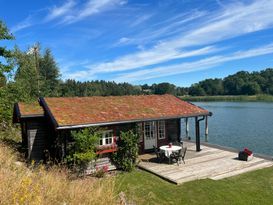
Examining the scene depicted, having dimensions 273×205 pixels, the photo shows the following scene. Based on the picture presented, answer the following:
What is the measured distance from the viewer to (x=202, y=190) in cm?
920

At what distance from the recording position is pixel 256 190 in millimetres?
9383

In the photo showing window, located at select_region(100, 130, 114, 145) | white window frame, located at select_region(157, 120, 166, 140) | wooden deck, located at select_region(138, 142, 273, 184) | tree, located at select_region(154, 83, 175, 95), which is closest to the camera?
wooden deck, located at select_region(138, 142, 273, 184)

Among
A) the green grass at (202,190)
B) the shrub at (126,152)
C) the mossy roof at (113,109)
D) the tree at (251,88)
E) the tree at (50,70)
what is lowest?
the green grass at (202,190)

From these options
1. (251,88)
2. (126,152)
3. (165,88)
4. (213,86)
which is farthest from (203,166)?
(213,86)

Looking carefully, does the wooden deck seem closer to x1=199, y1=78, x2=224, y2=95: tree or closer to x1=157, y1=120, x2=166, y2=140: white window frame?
x1=157, y1=120, x2=166, y2=140: white window frame

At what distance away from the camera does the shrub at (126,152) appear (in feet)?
38.4

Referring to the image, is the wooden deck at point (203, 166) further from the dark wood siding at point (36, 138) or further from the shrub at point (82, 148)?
the dark wood siding at point (36, 138)

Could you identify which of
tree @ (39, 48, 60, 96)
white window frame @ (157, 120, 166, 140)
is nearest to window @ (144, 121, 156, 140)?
white window frame @ (157, 120, 166, 140)

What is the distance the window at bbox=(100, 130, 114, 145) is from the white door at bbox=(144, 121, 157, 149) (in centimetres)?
288

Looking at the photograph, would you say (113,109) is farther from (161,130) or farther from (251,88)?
(251,88)

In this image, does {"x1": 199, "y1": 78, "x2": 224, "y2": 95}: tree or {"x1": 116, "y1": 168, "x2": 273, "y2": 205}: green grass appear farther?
{"x1": 199, "y1": 78, "x2": 224, "y2": 95}: tree

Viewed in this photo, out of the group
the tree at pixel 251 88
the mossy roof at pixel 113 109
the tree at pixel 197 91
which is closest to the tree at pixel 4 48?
the mossy roof at pixel 113 109

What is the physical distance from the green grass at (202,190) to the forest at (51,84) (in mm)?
10734

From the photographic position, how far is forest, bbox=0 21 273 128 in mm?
17719
